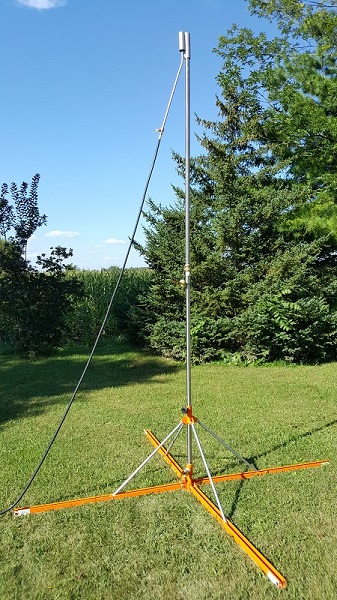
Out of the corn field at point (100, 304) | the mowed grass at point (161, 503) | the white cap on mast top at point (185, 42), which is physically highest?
the white cap on mast top at point (185, 42)

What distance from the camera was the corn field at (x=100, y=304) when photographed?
1077 centimetres

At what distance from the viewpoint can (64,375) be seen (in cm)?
798

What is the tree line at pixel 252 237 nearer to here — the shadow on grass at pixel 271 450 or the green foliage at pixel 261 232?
the green foliage at pixel 261 232

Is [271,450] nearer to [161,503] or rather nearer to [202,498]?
[202,498]

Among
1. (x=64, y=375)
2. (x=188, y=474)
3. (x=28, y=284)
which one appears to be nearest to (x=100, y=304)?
(x=28, y=284)

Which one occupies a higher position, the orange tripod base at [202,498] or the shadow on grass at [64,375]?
the shadow on grass at [64,375]

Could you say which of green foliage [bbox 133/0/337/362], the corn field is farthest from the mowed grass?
the corn field

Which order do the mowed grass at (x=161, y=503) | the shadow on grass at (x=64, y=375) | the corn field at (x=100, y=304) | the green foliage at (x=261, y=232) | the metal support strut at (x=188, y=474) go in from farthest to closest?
1. the corn field at (x=100, y=304)
2. the green foliage at (x=261, y=232)
3. the shadow on grass at (x=64, y=375)
4. the metal support strut at (x=188, y=474)
5. the mowed grass at (x=161, y=503)

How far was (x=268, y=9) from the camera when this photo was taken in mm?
11086

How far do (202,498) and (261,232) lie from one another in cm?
634

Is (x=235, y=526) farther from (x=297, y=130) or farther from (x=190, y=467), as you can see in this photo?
(x=297, y=130)

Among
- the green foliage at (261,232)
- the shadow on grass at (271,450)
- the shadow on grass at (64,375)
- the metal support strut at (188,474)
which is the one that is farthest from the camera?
the green foliage at (261,232)

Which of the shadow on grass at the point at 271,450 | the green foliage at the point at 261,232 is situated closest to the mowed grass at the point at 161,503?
the shadow on grass at the point at 271,450

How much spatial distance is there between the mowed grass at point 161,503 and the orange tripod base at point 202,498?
4cm
